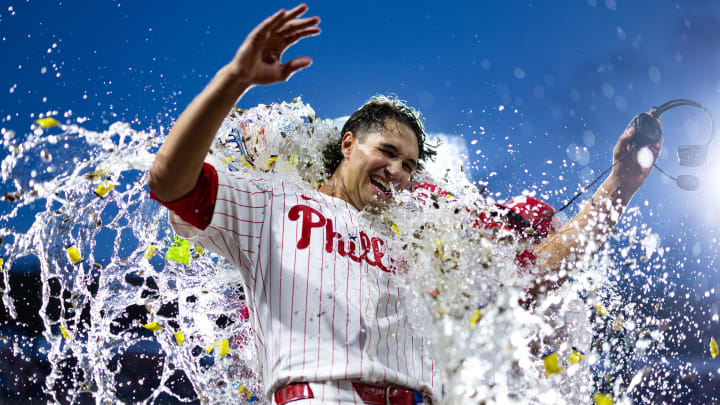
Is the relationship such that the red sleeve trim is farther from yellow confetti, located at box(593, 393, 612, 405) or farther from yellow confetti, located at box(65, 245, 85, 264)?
yellow confetti, located at box(593, 393, 612, 405)

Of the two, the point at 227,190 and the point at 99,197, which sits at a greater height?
the point at 99,197

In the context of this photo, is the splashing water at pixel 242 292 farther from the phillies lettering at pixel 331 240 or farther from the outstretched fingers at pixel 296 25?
the outstretched fingers at pixel 296 25

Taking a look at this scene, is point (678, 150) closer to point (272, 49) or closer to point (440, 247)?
point (440, 247)

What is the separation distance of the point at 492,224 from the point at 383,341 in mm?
880

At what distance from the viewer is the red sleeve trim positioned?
5.57 ft

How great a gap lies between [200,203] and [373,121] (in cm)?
121

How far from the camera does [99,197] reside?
2.74m

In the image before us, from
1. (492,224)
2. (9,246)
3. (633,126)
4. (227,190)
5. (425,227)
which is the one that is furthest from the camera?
(633,126)

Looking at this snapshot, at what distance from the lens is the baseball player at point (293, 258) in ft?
5.11

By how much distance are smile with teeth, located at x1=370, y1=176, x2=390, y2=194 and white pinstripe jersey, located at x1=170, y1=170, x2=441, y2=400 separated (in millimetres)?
405

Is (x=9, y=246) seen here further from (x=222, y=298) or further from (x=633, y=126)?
(x=633, y=126)

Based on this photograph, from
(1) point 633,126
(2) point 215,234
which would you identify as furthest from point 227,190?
(1) point 633,126

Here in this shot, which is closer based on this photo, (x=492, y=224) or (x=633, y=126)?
(x=492, y=224)

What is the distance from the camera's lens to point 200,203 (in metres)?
1.77
